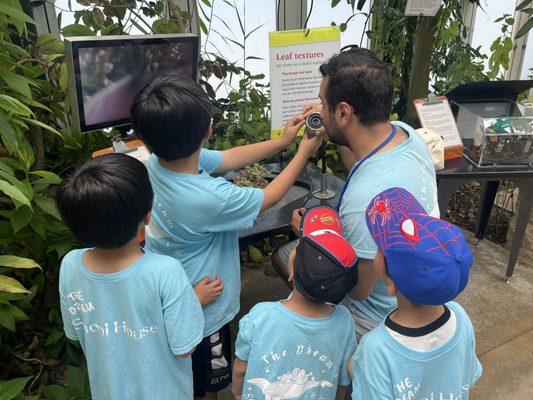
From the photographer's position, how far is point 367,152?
1349 millimetres

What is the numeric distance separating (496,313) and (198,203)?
2.08 meters

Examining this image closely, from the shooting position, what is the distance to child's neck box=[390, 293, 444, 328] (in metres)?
1.01

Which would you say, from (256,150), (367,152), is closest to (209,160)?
(256,150)

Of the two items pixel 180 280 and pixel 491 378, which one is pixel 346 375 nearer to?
pixel 180 280

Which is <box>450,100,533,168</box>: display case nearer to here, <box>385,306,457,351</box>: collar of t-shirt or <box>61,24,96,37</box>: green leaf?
<box>385,306,457,351</box>: collar of t-shirt

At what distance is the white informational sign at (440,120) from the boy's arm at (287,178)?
108 cm

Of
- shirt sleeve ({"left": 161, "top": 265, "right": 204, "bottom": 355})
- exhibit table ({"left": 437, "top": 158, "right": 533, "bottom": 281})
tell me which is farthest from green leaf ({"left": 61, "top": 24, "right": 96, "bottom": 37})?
exhibit table ({"left": 437, "top": 158, "right": 533, "bottom": 281})

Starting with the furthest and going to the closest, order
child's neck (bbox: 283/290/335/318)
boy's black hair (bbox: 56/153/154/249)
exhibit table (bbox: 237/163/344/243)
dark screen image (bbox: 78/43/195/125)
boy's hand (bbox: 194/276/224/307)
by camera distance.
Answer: exhibit table (bbox: 237/163/344/243) < dark screen image (bbox: 78/43/195/125) < boy's hand (bbox: 194/276/224/307) < child's neck (bbox: 283/290/335/318) < boy's black hair (bbox: 56/153/154/249)

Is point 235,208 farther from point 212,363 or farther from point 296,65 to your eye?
point 296,65

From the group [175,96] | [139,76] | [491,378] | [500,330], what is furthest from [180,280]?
[500,330]

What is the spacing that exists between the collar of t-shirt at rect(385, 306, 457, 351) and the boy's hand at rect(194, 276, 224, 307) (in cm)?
58

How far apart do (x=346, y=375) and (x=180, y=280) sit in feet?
1.80

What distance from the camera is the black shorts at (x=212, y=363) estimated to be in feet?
4.99

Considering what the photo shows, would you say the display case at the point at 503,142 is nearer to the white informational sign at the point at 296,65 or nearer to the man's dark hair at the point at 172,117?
the white informational sign at the point at 296,65
